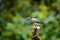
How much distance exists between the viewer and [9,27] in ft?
6.44

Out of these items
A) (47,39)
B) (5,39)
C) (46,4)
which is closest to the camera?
(47,39)

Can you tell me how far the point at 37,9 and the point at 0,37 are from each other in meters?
0.44

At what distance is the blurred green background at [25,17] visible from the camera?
1.91 m

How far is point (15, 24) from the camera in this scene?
1999 mm

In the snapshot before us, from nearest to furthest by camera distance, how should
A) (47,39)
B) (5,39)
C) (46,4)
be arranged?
(47,39) → (5,39) → (46,4)

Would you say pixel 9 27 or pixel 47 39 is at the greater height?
pixel 9 27

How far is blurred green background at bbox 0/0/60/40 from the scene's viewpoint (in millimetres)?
1913

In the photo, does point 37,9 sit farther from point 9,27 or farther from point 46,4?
point 9,27

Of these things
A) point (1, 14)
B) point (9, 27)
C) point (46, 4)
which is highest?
point (46, 4)

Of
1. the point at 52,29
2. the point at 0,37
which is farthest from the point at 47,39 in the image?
the point at 0,37

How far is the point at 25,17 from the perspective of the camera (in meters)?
2.04

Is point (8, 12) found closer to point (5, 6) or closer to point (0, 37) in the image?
point (5, 6)

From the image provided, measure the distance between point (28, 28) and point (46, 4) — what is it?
1.29 ft

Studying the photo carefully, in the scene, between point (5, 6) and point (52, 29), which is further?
point (5, 6)
